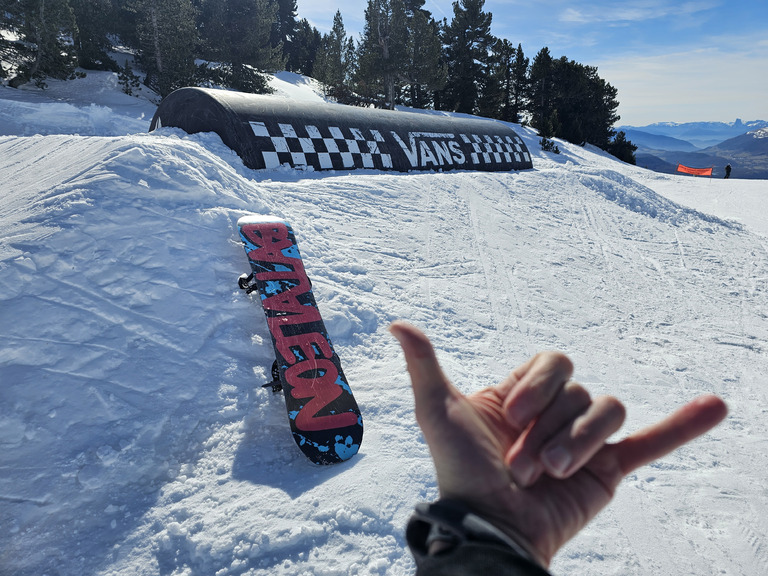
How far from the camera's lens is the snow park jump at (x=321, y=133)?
27.6 feet

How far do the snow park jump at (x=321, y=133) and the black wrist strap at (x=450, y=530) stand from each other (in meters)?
8.26

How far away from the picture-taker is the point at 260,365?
12.1ft

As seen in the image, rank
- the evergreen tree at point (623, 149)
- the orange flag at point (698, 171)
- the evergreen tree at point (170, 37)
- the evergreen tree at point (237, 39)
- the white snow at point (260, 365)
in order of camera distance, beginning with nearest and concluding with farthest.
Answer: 1. the white snow at point (260, 365)
2. the evergreen tree at point (170, 37)
3. the orange flag at point (698, 171)
4. the evergreen tree at point (237, 39)
5. the evergreen tree at point (623, 149)

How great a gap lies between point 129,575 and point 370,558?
4.21 ft

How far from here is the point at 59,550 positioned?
229 cm

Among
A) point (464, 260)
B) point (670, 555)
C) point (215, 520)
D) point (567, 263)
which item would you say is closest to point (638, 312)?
point (567, 263)

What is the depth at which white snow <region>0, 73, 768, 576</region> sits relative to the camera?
96.6 inches

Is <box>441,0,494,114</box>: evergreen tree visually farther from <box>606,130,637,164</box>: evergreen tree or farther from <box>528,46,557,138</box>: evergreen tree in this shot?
<box>606,130,637,164</box>: evergreen tree

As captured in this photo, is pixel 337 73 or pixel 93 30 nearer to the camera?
pixel 93 30

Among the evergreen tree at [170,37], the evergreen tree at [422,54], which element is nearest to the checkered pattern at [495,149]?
the evergreen tree at [422,54]

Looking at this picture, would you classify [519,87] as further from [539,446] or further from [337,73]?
[539,446]

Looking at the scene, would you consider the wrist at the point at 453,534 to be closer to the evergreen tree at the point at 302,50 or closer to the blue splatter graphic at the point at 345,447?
the blue splatter graphic at the point at 345,447

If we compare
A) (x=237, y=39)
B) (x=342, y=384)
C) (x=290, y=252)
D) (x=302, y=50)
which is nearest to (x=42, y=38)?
(x=237, y=39)

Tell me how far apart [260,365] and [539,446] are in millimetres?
2994
